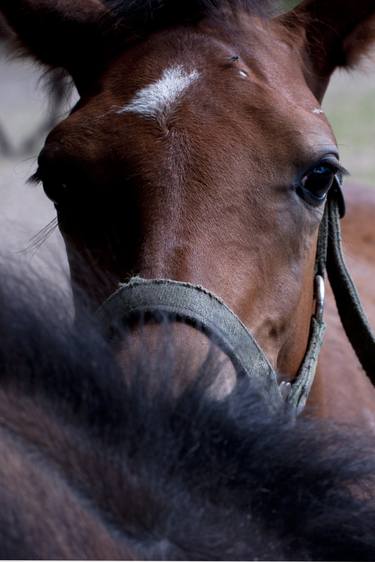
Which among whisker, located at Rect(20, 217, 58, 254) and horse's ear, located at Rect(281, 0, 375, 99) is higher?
horse's ear, located at Rect(281, 0, 375, 99)

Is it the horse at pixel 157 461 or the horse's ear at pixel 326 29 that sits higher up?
the horse at pixel 157 461

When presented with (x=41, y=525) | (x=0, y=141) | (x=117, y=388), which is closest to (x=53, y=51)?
(x=117, y=388)

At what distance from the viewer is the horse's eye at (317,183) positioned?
1987mm

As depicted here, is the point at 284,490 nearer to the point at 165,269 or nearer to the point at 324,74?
the point at 165,269

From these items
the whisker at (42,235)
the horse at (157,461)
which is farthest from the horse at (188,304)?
the whisker at (42,235)

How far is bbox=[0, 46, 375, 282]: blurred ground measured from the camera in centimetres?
307

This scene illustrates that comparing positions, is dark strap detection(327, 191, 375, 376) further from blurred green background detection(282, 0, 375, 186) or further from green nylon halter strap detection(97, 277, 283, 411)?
blurred green background detection(282, 0, 375, 186)

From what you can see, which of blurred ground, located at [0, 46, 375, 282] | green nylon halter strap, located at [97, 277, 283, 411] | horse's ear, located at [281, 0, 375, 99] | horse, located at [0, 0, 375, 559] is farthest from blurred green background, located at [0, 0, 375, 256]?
green nylon halter strap, located at [97, 277, 283, 411]

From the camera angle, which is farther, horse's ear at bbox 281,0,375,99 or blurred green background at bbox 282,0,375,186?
blurred green background at bbox 282,0,375,186

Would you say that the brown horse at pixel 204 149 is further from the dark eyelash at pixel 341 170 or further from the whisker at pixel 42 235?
the whisker at pixel 42 235

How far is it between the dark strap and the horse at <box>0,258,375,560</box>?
1327 mm

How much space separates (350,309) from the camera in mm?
2439

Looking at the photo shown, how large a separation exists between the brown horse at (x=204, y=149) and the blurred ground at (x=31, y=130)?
0.20 m

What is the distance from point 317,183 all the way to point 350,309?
0.55 m
